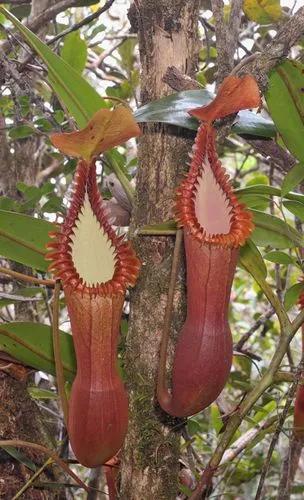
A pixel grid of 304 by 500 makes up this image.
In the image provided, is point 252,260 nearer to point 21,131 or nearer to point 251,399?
Result: point 251,399

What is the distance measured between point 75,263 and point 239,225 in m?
0.25

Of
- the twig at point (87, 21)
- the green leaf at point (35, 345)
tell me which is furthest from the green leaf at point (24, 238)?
the twig at point (87, 21)

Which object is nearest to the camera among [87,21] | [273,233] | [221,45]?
[221,45]

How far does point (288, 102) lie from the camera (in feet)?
3.29

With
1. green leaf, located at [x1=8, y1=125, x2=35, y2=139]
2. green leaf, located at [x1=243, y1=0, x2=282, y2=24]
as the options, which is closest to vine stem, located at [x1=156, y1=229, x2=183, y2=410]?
green leaf, located at [x1=8, y1=125, x2=35, y2=139]

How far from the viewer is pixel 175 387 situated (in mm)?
845

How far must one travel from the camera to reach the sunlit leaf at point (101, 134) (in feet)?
2.33

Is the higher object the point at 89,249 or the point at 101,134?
the point at 101,134

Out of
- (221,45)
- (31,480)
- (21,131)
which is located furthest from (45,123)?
(31,480)

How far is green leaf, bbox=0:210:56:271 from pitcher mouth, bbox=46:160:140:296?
16cm

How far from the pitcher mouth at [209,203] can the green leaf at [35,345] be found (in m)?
0.36

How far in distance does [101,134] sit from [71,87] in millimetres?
303

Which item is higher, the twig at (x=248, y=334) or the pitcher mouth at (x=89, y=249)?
the pitcher mouth at (x=89, y=249)

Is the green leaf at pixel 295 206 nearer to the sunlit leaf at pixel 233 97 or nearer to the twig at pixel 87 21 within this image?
the sunlit leaf at pixel 233 97
